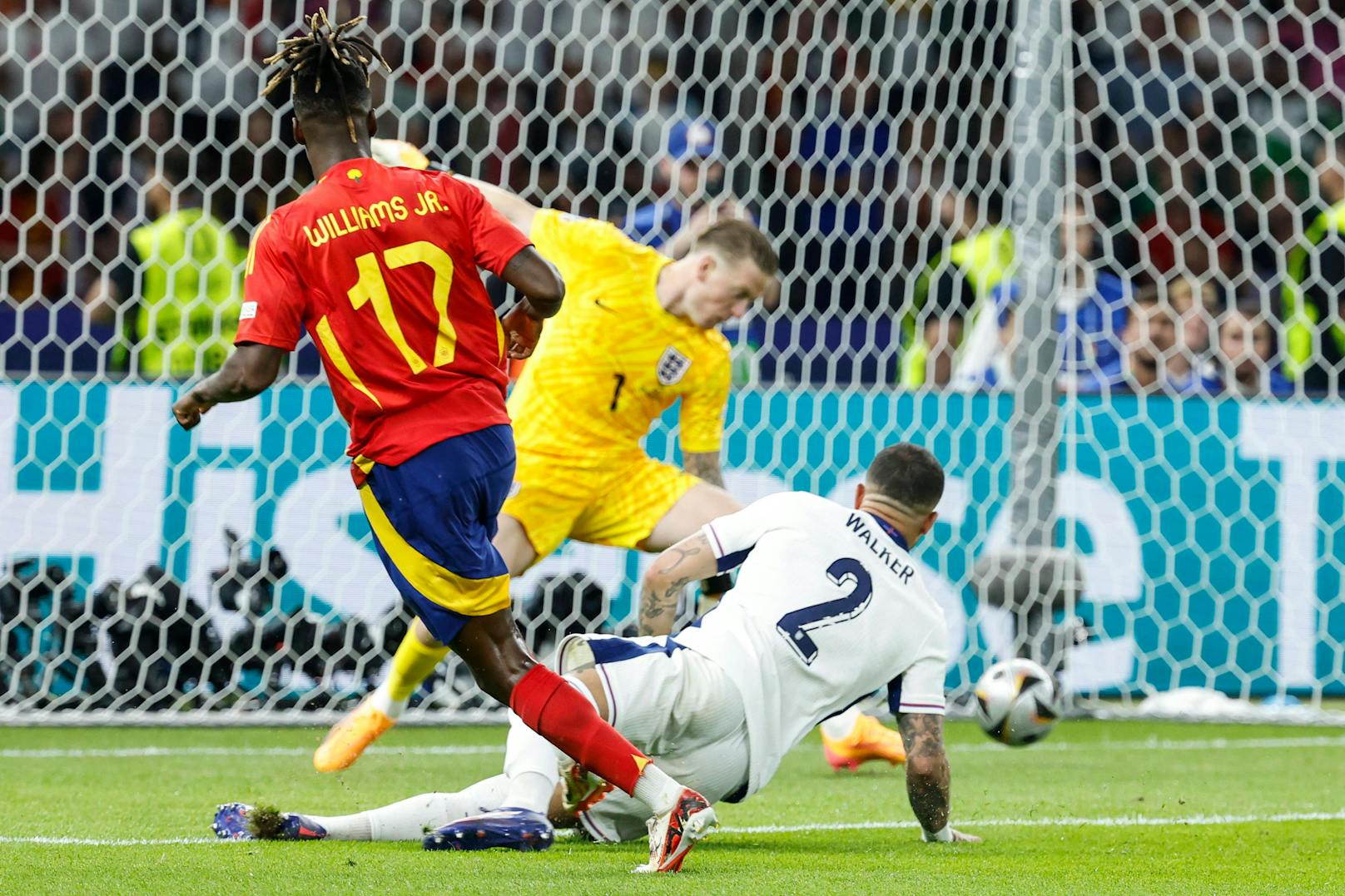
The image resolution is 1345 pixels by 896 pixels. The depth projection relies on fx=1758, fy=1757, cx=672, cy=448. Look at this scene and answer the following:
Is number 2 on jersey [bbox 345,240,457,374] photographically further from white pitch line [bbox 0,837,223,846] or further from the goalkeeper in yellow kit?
the goalkeeper in yellow kit

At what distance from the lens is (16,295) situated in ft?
27.7

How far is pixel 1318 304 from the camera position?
8578 millimetres

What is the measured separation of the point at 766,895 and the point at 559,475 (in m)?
2.73

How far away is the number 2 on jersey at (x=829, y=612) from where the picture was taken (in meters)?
3.65

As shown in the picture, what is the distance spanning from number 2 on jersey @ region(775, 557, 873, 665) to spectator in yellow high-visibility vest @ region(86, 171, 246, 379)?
3.88 meters

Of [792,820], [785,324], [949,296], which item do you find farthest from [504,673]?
[949,296]

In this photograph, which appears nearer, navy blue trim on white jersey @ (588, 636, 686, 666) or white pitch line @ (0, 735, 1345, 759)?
navy blue trim on white jersey @ (588, 636, 686, 666)

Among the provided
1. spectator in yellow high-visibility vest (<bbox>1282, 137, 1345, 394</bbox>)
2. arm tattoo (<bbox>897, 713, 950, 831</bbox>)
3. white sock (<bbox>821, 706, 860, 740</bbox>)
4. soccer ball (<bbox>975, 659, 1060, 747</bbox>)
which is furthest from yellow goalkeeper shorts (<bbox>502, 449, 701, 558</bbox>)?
spectator in yellow high-visibility vest (<bbox>1282, 137, 1345, 394</bbox>)

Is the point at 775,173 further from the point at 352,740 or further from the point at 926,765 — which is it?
the point at 926,765

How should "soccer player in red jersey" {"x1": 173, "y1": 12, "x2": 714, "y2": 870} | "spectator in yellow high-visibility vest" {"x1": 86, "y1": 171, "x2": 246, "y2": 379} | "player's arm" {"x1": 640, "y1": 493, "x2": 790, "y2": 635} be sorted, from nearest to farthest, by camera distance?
"soccer player in red jersey" {"x1": 173, "y1": 12, "x2": 714, "y2": 870}
"player's arm" {"x1": 640, "y1": 493, "x2": 790, "y2": 635}
"spectator in yellow high-visibility vest" {"x1": 86, "y1": 171, "x2": 246, "y2": 379}

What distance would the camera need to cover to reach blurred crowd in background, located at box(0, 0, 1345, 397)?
7.90m

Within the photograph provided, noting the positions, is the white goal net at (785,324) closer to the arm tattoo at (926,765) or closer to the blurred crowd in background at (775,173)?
the blurred crowd in background at (775,173)

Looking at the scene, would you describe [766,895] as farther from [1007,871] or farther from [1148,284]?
[1148,284]

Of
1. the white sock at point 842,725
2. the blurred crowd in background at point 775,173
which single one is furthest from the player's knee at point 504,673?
the blurred crowd in background at point 775,173
